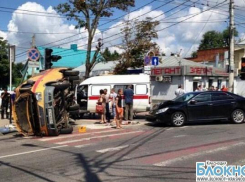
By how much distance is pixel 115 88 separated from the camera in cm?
1856

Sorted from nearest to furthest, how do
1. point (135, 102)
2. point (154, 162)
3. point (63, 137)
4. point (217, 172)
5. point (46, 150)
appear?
point (217, 172) < point (154, 162) < point (46, 150) < point (63, 137) < point (135, 102)

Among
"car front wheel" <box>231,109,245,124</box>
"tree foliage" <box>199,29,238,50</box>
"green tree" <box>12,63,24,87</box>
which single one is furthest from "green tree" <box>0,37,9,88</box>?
"tree foliage" <box>199,29,238,50</box>

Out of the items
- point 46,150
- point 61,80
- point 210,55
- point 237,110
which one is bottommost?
point 46,150

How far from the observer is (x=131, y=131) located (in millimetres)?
13461

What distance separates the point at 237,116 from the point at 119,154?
8.32 meters

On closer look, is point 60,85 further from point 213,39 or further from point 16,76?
point 213,39

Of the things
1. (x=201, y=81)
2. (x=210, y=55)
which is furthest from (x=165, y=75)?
(x=210, y=55)

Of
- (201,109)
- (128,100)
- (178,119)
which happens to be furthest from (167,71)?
(178,119)

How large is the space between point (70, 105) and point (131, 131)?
2.97 m

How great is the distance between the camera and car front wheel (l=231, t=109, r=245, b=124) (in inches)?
599

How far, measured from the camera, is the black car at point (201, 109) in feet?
48.1

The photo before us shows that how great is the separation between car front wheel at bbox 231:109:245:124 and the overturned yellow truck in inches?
284

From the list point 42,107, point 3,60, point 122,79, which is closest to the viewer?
point 42,107

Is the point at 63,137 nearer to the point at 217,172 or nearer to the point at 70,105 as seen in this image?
the point at 70,105
